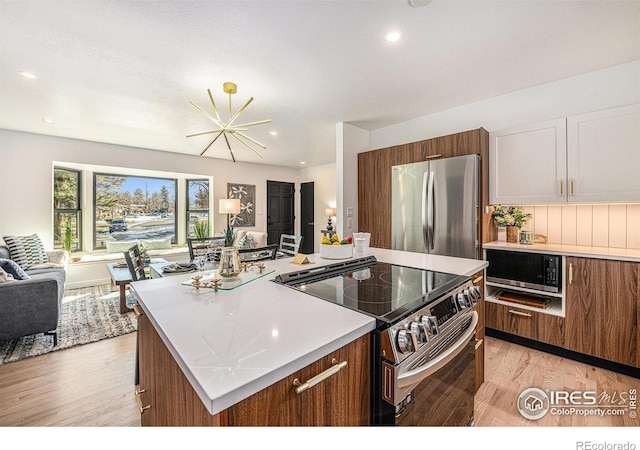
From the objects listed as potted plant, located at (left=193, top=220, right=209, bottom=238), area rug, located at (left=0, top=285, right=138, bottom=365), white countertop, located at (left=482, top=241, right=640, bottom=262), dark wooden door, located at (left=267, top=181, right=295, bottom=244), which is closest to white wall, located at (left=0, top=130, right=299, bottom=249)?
area rug, located at (left=0, top=285, right=138, bottom=365)

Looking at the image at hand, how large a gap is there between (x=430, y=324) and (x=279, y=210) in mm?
Result: 6363

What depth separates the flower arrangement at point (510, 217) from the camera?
9.07 ft

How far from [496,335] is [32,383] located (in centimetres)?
391

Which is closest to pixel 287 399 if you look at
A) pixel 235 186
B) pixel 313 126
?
pixel 313 126

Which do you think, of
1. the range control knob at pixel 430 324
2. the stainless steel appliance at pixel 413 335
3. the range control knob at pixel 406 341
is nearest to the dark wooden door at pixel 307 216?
the stainless steel appliance at pixel 413 335

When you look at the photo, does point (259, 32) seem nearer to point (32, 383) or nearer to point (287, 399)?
point (287, 399)

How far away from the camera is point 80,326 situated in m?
2.95

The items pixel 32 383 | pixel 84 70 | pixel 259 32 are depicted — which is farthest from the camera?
pixel 84 70

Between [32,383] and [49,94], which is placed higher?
[49,94]

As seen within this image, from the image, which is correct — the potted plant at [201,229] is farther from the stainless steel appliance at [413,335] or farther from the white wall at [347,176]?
the stainless steel appliance at [413,335]

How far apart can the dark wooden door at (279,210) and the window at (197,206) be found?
1484 millimetres

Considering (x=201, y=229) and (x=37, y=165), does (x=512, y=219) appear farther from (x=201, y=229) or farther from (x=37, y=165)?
(x=37, y=165)

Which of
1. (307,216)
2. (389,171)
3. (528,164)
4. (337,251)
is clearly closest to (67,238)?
(307,216)

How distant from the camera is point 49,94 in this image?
271 cm
